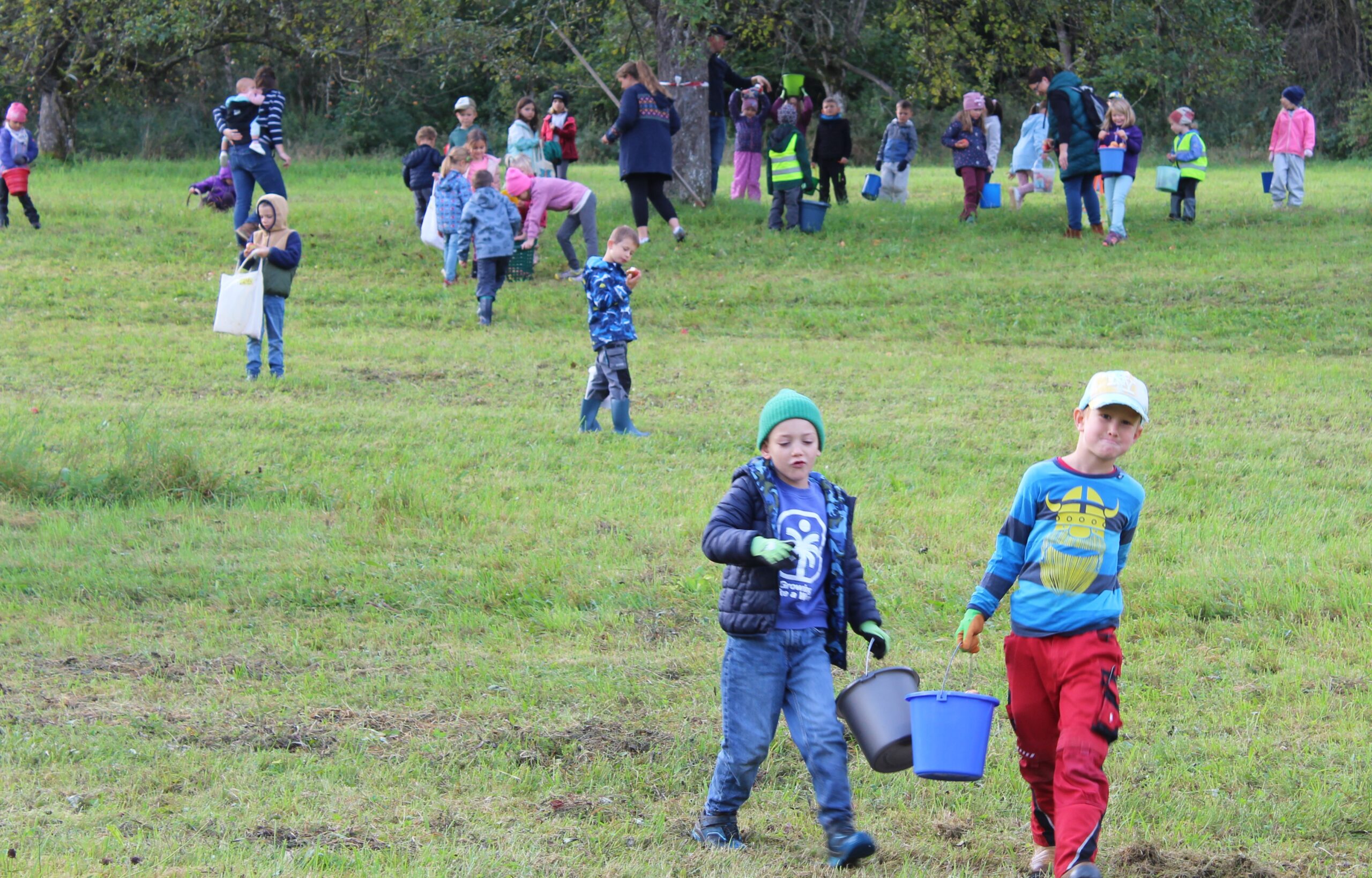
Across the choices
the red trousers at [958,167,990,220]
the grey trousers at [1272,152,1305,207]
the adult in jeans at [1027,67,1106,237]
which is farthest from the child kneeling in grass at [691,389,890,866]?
the grey trousers at [1272,152,1305,207]

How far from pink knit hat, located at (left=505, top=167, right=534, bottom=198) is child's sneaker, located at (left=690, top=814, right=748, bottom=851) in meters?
12.2

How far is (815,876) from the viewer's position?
4.19m

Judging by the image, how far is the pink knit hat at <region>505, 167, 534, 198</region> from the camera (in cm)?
1582

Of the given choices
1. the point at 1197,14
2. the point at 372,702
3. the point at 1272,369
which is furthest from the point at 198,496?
the point at 1197,14

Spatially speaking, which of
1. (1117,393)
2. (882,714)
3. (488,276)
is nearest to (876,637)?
(882,714)

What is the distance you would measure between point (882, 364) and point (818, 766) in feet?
28.8

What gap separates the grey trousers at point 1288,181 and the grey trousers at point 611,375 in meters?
14.0

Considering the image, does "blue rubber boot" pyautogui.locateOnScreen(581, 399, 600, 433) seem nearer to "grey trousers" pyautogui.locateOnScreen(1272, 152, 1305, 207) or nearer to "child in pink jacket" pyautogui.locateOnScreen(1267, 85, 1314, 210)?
"child in pink jacket" pyautogui.locateOnScreen(1267, 85, 1314, 210)

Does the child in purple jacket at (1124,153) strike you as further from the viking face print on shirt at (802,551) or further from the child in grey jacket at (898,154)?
the viking face print on shirt at (802,551)

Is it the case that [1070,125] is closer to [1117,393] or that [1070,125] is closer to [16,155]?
[16,155]

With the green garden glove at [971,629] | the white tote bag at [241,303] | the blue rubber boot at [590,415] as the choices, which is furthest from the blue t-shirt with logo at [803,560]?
the white tote bag at [241,303]

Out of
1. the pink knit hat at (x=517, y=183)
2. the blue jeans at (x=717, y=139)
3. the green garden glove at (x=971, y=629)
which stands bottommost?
the green garden glove at (x=971, y=629)

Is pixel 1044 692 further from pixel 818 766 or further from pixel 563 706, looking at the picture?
pixel 563 706

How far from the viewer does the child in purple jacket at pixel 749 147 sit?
2194 cm
